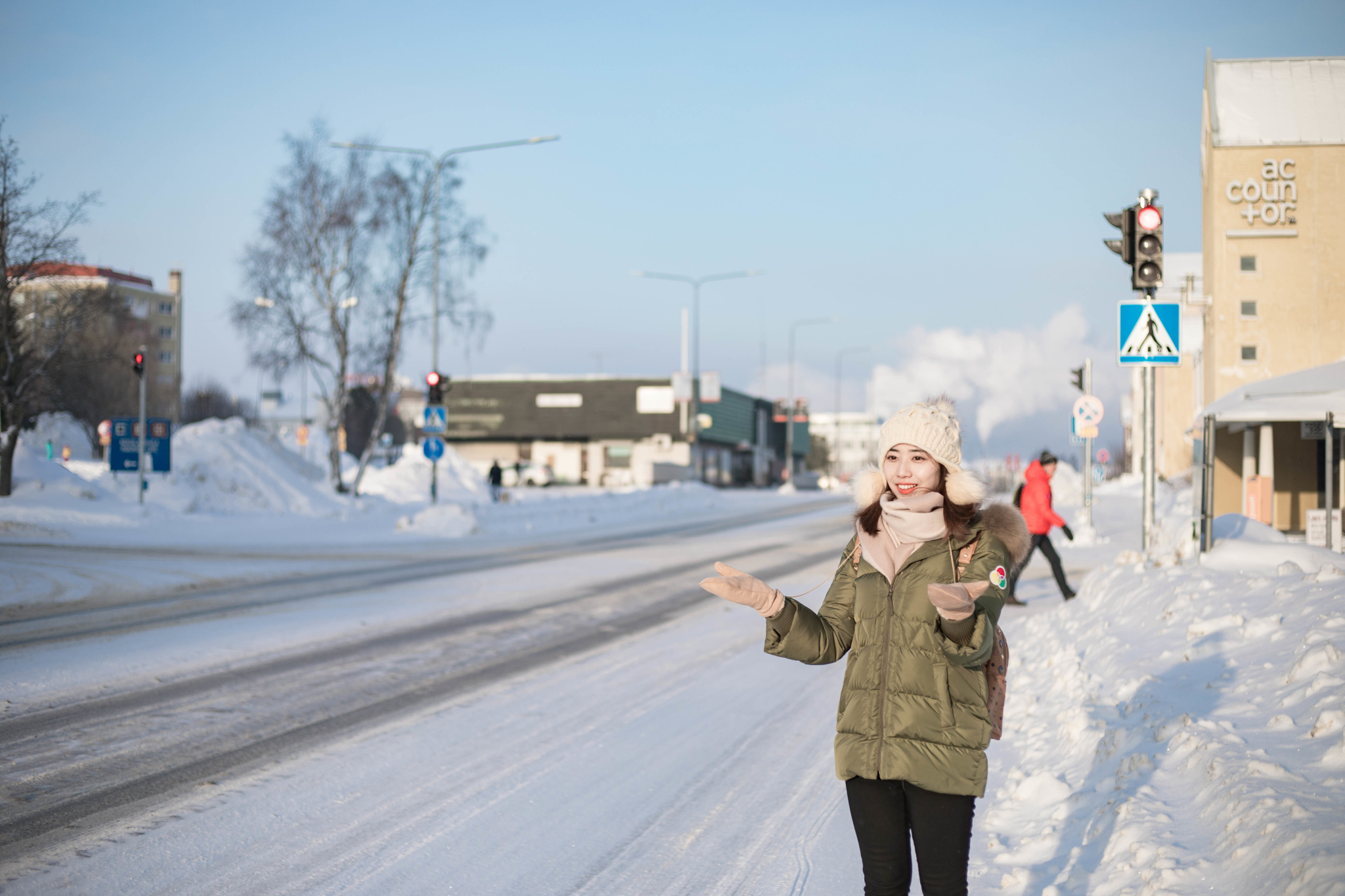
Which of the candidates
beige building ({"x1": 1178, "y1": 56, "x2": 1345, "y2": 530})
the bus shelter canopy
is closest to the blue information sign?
the bus shelter canopy

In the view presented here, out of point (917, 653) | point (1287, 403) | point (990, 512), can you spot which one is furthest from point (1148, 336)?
point (917, 653)

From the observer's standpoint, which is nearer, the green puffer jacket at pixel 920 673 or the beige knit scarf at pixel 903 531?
the green puffer jacket at pixel 920 673

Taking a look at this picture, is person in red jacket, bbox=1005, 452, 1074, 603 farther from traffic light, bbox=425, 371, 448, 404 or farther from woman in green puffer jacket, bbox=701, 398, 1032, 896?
traffic light, bbox=425, 371, 448, 404

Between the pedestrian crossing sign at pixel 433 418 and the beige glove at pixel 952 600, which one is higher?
the pedestrian crossing sign at pixel 433 418

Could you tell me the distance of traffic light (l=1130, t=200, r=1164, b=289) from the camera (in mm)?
10102

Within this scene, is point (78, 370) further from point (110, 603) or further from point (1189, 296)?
point (1189, 296)

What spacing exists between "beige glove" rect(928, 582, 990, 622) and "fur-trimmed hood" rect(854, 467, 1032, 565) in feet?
1.03

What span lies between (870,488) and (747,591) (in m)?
0.55

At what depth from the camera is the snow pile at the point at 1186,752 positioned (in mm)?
3508

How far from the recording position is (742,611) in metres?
12.1

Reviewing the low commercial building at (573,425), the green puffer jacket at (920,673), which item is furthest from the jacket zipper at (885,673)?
the low commercial building at (573,425)

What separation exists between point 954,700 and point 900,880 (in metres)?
0.56

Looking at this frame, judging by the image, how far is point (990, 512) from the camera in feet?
9.81

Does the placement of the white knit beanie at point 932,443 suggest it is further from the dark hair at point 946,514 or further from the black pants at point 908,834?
the black pants at point 908,834
